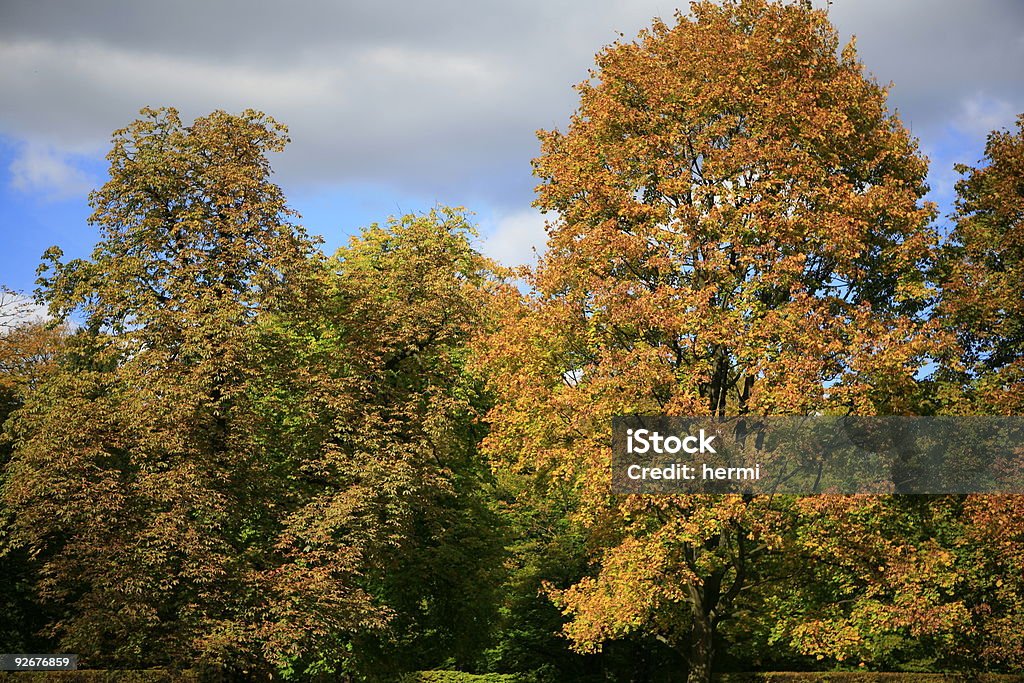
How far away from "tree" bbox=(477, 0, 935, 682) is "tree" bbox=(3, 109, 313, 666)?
5.87 m

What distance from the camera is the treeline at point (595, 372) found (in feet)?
67.1

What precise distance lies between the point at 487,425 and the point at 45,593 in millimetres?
13061

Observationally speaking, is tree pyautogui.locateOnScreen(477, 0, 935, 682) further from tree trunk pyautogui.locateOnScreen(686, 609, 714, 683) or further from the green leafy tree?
the green leafy tree

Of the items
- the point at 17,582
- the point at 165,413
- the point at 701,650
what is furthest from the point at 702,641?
the point at 17,582

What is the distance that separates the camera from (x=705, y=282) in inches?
848

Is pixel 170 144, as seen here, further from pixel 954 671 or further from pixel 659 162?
pixel 954 671

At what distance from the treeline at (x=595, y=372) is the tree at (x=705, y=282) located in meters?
0.07

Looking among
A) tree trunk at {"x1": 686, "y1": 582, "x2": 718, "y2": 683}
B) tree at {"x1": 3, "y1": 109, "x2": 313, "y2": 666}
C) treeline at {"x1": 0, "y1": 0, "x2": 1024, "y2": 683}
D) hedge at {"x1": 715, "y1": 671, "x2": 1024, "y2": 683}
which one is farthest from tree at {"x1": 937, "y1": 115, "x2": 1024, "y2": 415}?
tree at {"x1": 3, "y1": 109, "x2": 313, "y2": 666}

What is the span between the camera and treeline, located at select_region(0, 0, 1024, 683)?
67.1 feet

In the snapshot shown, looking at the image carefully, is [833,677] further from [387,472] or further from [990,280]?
[387,472]

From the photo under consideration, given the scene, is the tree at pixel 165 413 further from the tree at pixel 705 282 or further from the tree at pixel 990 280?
the tree at pixel 990 280

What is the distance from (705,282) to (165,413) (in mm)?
11913

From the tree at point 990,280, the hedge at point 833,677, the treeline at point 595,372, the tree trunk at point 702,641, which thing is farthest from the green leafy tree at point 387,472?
the tree at point 990,280

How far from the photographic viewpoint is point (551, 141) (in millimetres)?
24922
